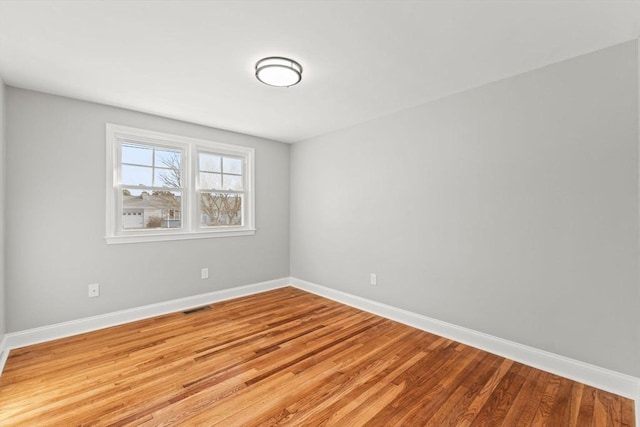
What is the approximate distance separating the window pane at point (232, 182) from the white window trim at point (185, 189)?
0.11 meters

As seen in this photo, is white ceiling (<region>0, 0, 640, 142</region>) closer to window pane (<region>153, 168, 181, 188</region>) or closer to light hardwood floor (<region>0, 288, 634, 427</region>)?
window pane (<region>153, 168, 181, 188</region>)

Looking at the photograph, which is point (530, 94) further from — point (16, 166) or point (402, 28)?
point (16, 166)

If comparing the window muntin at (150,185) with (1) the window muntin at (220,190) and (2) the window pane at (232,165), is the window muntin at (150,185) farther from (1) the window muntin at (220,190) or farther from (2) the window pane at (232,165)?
(2) the window pane at (232,165)

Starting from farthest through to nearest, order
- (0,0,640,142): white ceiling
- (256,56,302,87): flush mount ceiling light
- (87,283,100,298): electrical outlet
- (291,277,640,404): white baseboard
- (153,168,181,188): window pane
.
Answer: (153,168,181,188): window pane < (87,283,100,298): electrical outlet < (256,56,302,87): flush mount ceiling light < (291,277,640,404): white baseboard < (0,0,640,142): white ceiling

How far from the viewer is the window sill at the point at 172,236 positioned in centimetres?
320

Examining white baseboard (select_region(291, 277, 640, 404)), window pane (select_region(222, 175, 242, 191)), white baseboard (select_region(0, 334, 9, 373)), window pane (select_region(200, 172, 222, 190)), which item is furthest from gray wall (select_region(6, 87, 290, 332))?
white baseboard (select_region(291, 277, 640, 404))

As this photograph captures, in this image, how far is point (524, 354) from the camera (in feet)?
7.80

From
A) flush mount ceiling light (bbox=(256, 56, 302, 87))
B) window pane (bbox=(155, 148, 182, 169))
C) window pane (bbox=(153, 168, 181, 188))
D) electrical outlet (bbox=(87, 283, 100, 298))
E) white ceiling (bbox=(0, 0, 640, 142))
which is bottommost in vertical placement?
electrical outlet (bbox=(87, 283, 100, 298))

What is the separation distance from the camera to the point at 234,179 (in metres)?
4.32

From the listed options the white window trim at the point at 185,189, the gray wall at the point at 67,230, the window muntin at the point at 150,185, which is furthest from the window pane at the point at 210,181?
the gray wall at the point at 67,230

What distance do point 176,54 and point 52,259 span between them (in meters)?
2.37

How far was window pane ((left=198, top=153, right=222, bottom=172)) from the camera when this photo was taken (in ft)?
13.0

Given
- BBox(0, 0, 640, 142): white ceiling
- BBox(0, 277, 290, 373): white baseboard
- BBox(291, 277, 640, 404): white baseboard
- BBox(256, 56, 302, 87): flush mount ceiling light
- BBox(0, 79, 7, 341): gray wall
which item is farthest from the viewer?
BBox(0, 277, 290, 373): white baseboard

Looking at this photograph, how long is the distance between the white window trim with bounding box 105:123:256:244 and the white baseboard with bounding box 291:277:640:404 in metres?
2.25
